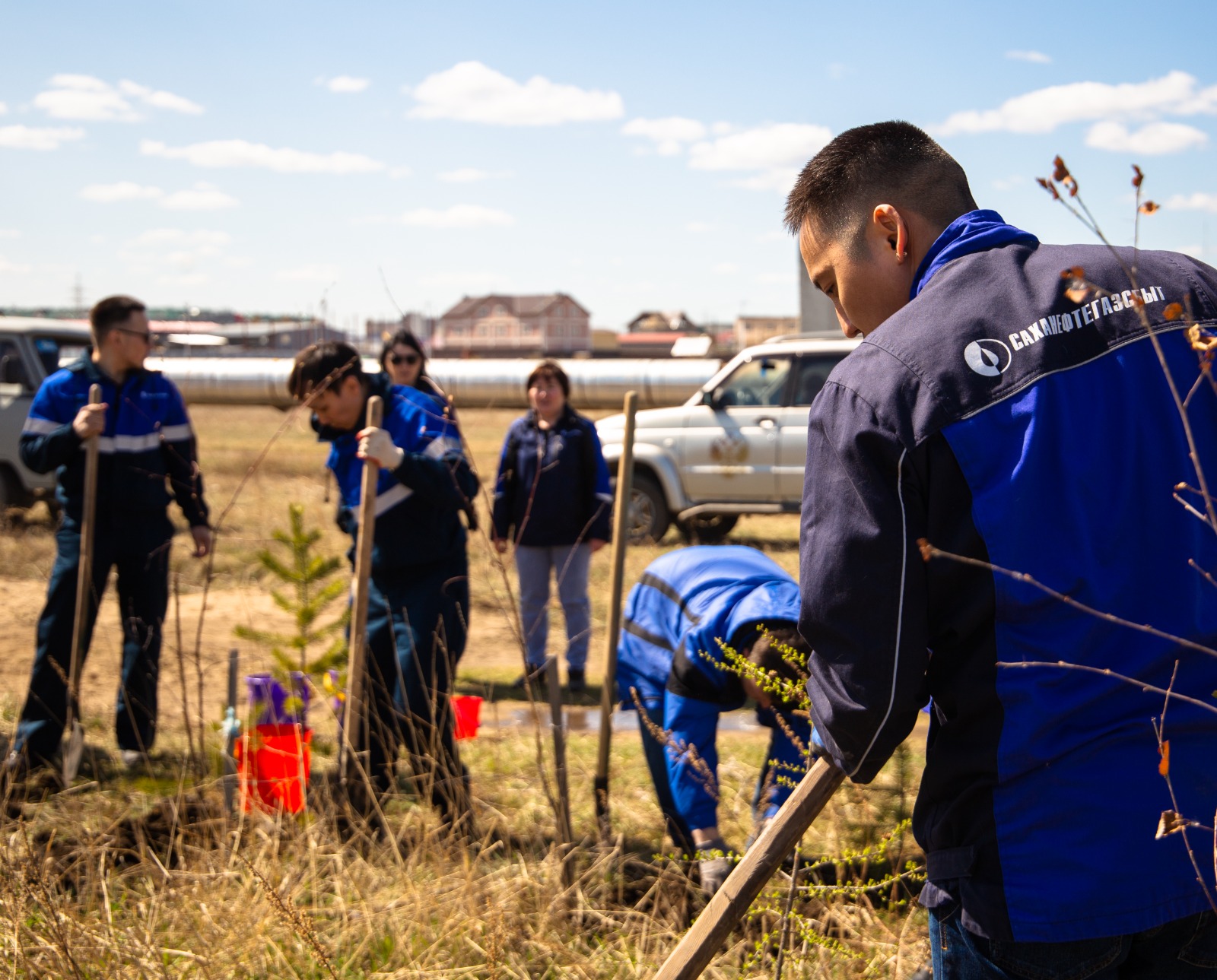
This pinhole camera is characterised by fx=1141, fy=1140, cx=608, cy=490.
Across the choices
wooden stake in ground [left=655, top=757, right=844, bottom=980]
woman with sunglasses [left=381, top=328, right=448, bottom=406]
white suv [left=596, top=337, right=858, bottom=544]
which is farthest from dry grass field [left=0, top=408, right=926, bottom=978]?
white suv [left=596, top=337, right=858, bottom=544]

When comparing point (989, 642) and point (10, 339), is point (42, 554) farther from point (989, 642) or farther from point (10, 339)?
point (989, 642)

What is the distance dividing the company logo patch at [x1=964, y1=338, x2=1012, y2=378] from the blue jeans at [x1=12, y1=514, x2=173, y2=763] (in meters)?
3.98

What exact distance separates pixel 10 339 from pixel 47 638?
25.8ft

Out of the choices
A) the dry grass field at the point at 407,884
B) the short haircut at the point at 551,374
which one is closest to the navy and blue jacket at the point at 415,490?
the dry grass field at the point at 407,884

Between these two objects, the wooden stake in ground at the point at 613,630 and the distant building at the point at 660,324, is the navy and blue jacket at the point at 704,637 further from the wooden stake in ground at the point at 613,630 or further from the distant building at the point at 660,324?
the distant building at the point at 660,324

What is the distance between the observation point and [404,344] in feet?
20.8

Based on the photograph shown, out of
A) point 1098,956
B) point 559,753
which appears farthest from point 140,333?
point 1098,956

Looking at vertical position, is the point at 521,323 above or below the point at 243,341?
above

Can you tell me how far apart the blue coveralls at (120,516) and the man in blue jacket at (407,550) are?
0.90 metres

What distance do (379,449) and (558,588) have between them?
9.26 ft

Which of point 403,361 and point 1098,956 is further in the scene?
point 403,361

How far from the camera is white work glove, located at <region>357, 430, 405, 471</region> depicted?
378 centimetres

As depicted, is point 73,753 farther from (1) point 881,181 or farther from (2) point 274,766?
(1) point 881,181

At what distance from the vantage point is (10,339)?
445 inches
